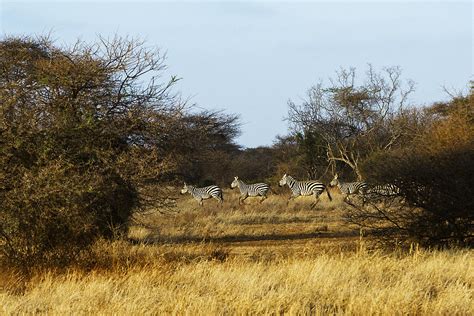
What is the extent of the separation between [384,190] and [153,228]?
787cm

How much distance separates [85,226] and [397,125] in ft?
90.4

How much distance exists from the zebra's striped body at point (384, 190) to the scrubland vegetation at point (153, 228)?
109 millimetres

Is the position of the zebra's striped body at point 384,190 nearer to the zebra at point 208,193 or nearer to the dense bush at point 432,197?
the dense bush at point 432,197

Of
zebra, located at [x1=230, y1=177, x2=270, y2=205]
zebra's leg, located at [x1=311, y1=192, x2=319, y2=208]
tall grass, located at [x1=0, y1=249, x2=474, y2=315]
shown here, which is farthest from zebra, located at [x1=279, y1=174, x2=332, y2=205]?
tall grass, located at [x1=0, y1=249, x2=474, y2=315]

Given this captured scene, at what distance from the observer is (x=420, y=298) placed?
680 centimetres

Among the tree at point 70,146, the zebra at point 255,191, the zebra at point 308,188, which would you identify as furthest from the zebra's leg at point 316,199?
the tree at point 70,146

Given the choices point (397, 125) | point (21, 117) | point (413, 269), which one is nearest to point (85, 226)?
point (21, 117)

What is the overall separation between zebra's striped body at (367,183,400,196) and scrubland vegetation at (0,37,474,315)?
0.11m

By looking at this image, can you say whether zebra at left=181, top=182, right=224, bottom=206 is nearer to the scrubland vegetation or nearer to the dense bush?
the scrubland vegetation

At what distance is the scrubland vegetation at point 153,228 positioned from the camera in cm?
691

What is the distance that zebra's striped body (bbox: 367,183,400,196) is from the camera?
37.5 ft

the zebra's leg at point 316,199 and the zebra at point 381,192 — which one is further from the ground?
the zebra at point 381,192

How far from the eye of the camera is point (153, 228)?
58.9ft

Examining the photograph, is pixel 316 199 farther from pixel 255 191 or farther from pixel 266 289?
pixel 266 289
